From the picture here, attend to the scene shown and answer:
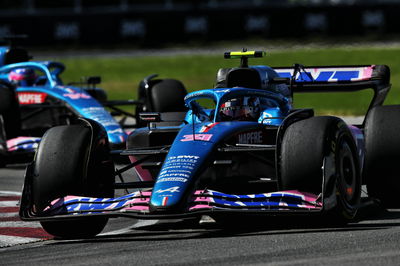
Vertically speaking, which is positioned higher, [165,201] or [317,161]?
[317,161]

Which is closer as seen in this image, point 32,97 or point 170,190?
point 170,190

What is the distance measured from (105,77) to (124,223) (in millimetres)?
22709

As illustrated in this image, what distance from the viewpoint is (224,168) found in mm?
7977

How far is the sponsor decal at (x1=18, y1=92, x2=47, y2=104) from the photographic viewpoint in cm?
1526

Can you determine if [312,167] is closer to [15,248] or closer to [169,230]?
[169,230]

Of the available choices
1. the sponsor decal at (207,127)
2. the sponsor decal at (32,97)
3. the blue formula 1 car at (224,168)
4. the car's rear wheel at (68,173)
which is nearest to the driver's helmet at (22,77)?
the sponsor decal at (32,97)

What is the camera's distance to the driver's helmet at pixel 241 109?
881 centimetres

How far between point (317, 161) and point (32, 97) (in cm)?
897

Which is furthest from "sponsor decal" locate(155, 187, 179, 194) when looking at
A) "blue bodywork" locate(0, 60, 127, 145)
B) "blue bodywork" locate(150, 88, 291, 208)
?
"blue bodywork" locate(0, 60, 127, 145)

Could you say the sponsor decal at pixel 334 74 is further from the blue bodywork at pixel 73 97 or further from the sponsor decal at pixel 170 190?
the sponsor decal at pixel 170 190

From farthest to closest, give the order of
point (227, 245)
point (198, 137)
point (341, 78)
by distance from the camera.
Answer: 1. point (341, 78)
2. point (198, 137)
3. point (227, 245)

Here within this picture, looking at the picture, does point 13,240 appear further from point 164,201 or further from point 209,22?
point 209,22

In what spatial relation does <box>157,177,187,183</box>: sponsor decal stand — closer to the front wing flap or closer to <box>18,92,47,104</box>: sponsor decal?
the front wing flap

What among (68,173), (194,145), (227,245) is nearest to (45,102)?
(68,173)
